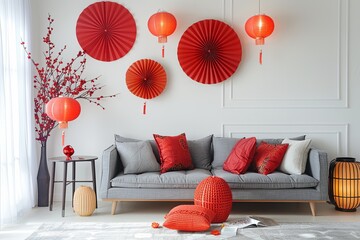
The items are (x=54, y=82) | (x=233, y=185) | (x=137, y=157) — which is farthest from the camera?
(x=54, y=82)

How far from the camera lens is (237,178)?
464 cm

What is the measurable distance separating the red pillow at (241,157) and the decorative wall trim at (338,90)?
690 millimetres

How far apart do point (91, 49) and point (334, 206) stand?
10.5ft

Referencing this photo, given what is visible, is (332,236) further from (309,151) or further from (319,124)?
(319,124)

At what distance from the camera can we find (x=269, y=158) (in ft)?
15.8

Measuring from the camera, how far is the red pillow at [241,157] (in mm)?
4777

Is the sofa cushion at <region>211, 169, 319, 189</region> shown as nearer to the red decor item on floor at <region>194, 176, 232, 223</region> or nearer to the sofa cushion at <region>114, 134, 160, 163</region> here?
the red decor item on floor at <region>194, 176, 232, 223</region>

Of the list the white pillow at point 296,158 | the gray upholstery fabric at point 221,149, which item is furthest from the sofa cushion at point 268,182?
the gray upholstery fabric at point 221,149

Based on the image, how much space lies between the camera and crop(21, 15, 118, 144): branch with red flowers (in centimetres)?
520

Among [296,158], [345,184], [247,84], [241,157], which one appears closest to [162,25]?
[247,84]

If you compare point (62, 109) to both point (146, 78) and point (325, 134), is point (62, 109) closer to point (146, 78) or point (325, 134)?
point (146, 78)

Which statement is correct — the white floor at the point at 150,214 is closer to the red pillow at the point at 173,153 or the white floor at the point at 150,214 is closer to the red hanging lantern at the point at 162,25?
the red pillow at the point at 173,153

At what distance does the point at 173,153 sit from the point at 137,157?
374mm

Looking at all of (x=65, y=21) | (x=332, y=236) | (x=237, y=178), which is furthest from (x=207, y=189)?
(x=65, y=21)
